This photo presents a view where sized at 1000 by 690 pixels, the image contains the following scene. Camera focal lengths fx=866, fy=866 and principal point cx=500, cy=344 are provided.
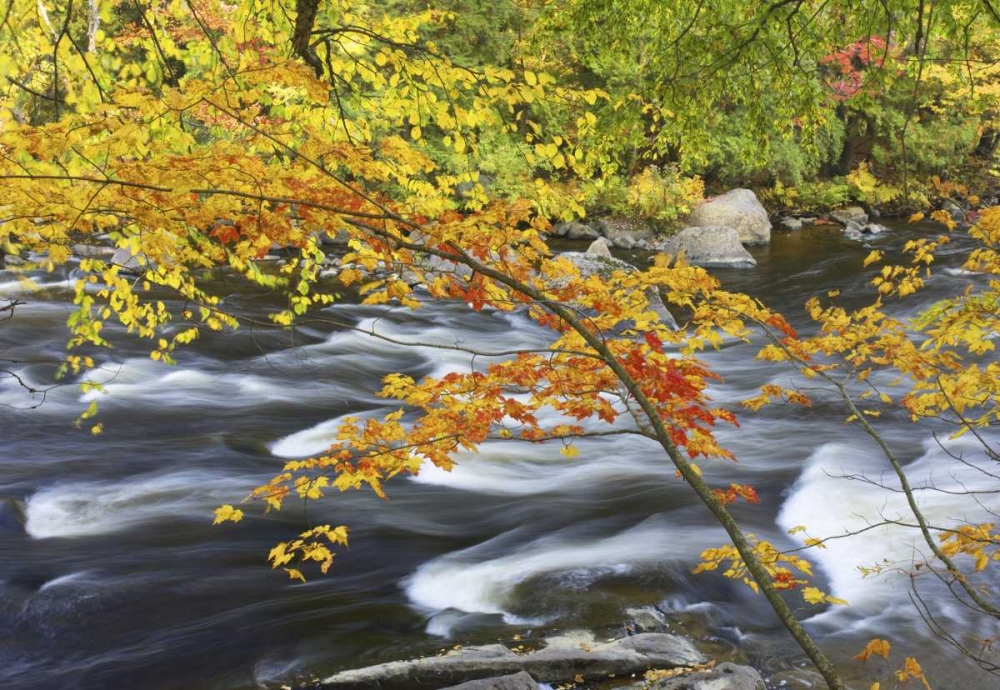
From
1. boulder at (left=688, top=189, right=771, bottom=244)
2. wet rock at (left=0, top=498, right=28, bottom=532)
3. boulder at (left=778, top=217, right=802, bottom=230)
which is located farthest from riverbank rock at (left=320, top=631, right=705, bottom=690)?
boulder at (left=778, top=217, right=802, bottom=230)

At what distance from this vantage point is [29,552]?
516cm

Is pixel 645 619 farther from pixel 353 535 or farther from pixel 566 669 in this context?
pixel 353 535

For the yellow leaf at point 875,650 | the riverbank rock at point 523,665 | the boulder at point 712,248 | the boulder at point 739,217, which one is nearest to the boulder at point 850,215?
the boulder at point 739,217

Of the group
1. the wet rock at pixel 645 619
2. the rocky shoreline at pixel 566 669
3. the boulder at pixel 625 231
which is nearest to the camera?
the rocky shoreline at pixel 566 669

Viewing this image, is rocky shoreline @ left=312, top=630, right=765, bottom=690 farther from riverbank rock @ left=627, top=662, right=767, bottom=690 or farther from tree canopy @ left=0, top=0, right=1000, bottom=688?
tree canopy @ left=0, top=0, right=1000, bottom=688

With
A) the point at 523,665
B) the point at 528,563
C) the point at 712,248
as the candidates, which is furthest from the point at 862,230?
the point at 523,665

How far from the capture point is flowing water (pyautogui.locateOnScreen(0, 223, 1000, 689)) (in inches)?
170

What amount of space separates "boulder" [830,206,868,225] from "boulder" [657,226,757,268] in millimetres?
4835

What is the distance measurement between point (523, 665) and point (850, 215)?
18193 mm

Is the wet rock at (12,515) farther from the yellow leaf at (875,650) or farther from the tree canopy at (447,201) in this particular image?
the yellow leaf at (875,650)

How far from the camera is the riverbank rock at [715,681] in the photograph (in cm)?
348

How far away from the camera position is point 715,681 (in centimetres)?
352

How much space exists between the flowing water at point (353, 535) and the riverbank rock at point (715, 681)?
596mm

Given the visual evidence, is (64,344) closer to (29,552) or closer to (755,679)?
(29,552)
